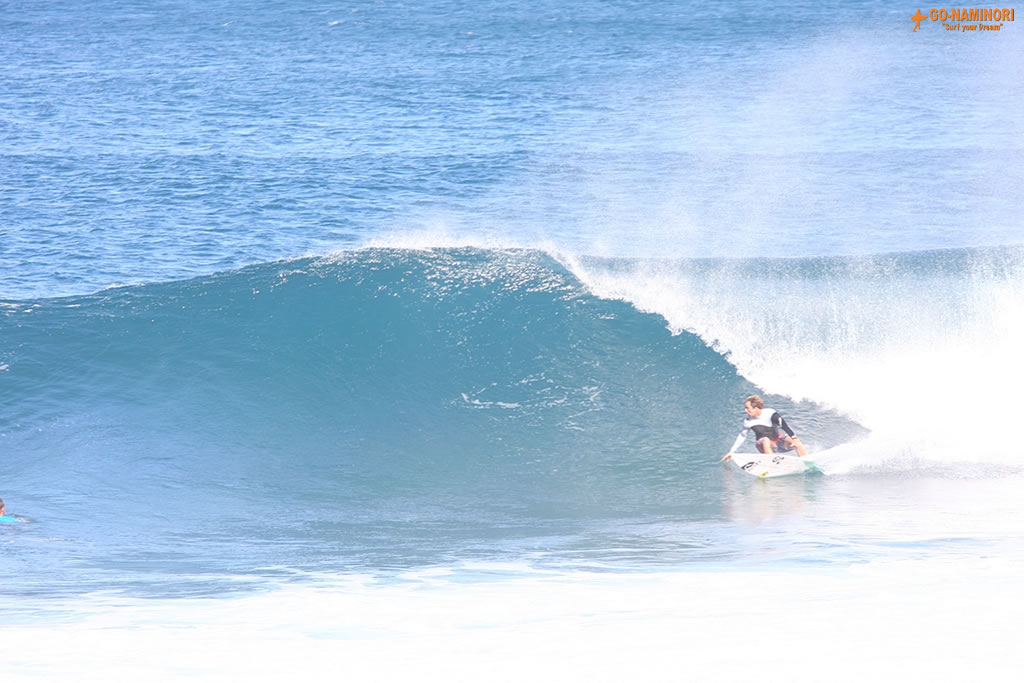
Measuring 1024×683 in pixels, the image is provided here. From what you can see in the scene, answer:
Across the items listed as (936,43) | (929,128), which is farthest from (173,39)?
(936,43)

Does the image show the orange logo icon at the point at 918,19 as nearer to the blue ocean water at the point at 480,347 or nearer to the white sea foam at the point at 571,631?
the blue ocean water at the point at 480,347

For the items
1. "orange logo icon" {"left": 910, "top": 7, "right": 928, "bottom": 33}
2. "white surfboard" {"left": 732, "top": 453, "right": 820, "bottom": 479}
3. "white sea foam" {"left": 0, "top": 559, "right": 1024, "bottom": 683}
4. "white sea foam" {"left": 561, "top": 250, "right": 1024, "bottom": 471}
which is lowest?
"white sea foam" {"left": 0, "top": 559, "right": 1024, "bottom": 683}

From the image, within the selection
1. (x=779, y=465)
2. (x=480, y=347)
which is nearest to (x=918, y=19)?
(x=480, y=347)

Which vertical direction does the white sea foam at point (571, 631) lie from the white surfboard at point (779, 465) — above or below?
below

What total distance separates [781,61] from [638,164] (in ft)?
50.7

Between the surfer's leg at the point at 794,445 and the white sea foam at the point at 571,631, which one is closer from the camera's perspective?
the white sea foam at the point at 571,631

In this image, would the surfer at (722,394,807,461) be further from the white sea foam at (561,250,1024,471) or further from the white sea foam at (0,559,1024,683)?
the white sea foam at (0,559,1024,683)

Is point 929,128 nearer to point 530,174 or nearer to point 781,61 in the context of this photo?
point 781,61

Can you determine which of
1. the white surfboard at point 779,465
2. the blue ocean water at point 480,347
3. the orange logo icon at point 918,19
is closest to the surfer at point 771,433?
the white surfboard at point 779,465

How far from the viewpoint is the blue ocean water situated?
8781mm

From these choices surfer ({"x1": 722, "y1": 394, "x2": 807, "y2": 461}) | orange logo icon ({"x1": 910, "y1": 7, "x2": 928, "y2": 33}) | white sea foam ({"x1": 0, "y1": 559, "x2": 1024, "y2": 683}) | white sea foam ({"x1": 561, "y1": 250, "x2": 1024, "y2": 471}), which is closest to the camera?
white sea foam ({"x1": 0, "y1": 559, "x2": 1024, "y2": 683})

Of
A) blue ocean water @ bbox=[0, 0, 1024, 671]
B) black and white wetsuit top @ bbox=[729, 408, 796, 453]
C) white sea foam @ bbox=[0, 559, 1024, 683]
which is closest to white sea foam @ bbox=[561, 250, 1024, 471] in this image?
blue ocean water @ bbox=[0, 0, 1024, 671]

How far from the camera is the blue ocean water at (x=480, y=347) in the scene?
878cm

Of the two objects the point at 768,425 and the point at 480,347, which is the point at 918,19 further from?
the point at 768,425
